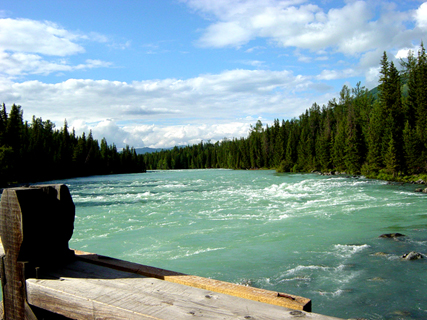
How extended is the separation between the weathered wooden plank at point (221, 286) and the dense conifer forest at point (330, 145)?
43593 millimetres

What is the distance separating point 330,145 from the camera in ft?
225

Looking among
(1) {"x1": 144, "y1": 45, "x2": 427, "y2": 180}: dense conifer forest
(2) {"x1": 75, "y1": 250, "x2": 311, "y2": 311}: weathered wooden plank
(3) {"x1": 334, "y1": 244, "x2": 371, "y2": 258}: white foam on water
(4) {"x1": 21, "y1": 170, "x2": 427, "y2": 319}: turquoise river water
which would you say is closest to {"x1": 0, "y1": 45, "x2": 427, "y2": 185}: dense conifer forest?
(1) {"x1": 144, "y1": 45, "x2": 427, "y2": 180}: dense conifer forest

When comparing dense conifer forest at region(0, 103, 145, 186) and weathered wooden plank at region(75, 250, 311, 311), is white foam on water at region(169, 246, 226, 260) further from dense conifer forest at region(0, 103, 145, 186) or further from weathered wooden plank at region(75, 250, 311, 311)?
dense conifer forest at region(0, 103, 145, 186)

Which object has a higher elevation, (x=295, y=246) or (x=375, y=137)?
(x=375, y=137)

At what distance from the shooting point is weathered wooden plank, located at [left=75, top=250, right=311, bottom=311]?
7.01 feet

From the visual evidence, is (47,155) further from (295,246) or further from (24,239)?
(24,239)

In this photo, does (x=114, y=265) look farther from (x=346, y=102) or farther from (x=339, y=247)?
(x=346, y=102)

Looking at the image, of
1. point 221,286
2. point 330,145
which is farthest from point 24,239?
point 330,145

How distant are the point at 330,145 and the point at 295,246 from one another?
205ft

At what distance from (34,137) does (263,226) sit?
8919 cm

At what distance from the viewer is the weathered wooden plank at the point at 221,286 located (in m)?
2.14

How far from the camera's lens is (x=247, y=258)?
378 inches

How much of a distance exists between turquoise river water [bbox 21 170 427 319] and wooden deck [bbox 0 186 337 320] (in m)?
4.69

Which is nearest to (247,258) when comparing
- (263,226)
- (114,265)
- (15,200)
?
(263,226)
